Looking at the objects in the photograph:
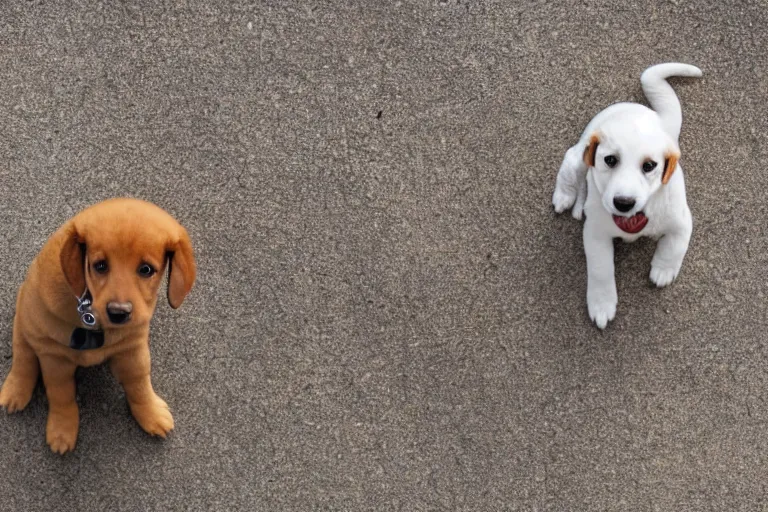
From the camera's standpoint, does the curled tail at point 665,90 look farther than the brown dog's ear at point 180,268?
Yes

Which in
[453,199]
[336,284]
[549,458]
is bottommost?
[549,458]

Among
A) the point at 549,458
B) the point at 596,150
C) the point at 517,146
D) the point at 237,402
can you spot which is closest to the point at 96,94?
the point at 237,402

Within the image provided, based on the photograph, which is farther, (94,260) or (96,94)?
(96,94)

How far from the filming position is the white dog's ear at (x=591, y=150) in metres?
3.07

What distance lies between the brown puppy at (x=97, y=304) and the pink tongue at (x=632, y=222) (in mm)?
1461

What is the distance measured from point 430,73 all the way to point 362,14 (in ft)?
1.20

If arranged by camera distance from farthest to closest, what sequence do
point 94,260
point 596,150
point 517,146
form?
point 517,146 < point 596,150 < point 94,260

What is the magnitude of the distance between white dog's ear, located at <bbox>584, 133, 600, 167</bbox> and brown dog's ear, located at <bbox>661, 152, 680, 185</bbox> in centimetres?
22

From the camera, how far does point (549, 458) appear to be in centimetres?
363

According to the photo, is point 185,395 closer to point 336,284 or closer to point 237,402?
point 237,402

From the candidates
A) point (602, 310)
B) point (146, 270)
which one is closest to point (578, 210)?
point (602, 310)

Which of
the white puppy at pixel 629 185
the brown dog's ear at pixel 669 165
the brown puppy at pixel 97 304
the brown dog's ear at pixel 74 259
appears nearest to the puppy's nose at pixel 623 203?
the white puppy at pixel 629 185

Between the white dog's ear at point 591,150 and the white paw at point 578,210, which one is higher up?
the white dog's ear at point 591,150

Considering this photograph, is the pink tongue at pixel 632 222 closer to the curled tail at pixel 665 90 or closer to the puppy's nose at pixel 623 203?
the puppy's nose at pixel 623 203
